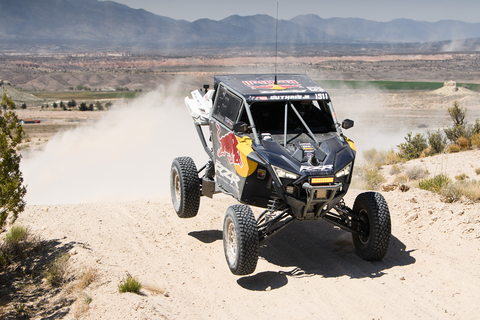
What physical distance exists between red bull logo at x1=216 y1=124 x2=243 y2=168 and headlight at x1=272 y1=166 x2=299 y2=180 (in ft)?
2.72

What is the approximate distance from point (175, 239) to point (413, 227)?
15.6ft

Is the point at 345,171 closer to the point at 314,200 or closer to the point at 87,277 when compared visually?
the point at 314,200

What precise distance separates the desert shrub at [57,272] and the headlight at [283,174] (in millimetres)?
3895

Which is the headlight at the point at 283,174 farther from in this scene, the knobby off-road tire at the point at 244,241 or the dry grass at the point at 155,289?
the dry grass at the point at 155,289

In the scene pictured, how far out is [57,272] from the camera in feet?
25.9

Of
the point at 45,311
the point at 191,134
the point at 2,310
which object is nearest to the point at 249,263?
the point at 45,311

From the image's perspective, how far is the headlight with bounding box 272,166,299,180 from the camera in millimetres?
7113

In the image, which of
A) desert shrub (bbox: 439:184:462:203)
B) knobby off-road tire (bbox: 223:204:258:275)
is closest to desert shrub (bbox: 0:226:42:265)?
knobby off-road tire (bbox: 223:204:258:275)

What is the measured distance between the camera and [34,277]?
27.1 ft

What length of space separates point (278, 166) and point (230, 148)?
147 centimetres

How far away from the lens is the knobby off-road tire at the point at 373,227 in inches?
299

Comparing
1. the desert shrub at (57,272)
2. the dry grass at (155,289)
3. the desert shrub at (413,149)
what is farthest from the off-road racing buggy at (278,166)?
the desert shrub at (413,149)

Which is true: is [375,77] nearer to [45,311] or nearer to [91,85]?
[91,85]

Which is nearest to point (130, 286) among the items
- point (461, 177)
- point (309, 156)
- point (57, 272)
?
point (57, 272)
